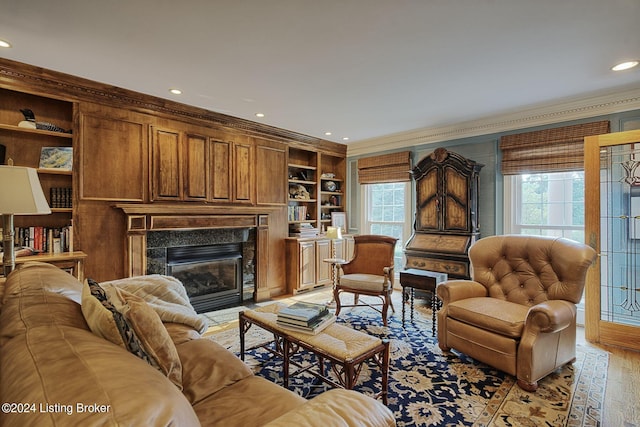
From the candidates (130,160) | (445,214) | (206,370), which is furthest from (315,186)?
(206,370)

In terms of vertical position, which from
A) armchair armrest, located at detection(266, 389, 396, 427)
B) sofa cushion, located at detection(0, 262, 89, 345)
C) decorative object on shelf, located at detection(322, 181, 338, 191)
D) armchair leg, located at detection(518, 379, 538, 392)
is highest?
decorative object on shelf, located at detection(322, 181, 338, 191)

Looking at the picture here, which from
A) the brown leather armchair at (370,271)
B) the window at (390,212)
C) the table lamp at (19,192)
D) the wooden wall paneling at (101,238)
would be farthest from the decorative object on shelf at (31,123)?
the window at (390,212)

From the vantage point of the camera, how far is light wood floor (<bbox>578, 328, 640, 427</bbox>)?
1876mm

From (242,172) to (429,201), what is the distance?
261 centimetres

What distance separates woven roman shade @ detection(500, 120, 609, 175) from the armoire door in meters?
0.30

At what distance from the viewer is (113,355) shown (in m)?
0.78

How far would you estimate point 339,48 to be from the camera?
7.58 ft

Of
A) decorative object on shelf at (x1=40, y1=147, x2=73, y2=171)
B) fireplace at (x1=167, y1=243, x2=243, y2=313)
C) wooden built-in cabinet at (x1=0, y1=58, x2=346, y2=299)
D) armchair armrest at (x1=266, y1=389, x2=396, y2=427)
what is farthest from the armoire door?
decorative object on shelf at (x1=40, y1=147, x2=73, y2=171)

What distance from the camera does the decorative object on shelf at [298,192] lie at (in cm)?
514

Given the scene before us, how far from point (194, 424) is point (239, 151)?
3.87 metres

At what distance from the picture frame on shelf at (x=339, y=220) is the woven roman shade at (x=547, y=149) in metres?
2.68

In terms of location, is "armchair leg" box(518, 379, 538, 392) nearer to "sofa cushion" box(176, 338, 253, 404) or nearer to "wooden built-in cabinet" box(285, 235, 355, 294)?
"sofa cushion" box(176, 338, 253, 404)

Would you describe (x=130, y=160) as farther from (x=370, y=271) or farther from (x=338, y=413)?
(x=338, y=413)

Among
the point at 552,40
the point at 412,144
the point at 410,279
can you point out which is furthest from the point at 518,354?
the point at 412,144
